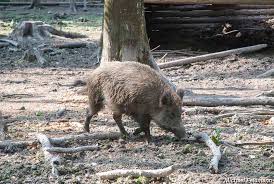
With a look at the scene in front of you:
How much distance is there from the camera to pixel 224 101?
7027 millimetres

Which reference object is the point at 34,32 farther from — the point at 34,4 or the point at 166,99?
the point at 34,4

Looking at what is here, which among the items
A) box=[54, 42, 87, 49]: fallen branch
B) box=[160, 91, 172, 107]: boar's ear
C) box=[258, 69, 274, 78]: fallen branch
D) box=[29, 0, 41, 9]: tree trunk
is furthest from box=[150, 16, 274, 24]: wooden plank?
box=[29, 0, 41, 9]: tree trunk

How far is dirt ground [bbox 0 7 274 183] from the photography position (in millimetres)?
4535

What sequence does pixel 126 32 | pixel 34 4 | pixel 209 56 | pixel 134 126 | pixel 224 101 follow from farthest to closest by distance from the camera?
pixel 34 4 < pixel 209 56 < pixel 126 32 < pixel 224 101 < pixel 134 126

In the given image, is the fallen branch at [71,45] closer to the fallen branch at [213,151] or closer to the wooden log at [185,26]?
the wooden log at [185,26]

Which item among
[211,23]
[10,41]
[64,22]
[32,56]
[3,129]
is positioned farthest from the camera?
[64,22]

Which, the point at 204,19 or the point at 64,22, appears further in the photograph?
the point at 64,22

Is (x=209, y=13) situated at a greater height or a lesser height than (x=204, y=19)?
greater

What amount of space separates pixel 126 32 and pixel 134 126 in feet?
6.77

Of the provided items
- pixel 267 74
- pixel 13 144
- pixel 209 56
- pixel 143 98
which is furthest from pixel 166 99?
pixel 209 56

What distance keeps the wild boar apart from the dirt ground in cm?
21

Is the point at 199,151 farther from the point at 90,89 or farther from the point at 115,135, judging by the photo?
the point at 90,89

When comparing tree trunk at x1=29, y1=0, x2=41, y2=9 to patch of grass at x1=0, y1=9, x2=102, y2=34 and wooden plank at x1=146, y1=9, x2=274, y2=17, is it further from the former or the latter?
wooden plank at x1=146, y1=9, x2=274, y2=17

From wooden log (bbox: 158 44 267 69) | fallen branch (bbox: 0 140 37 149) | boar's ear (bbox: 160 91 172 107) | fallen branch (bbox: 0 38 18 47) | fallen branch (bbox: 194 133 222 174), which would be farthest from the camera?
fallen branch (bbox: 0 38 18 47)
